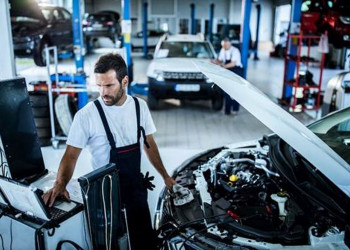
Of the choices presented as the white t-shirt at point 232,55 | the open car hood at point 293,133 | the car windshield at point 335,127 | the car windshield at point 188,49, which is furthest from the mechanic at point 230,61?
the open car hood at point 293,133

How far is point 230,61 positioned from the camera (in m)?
7.58

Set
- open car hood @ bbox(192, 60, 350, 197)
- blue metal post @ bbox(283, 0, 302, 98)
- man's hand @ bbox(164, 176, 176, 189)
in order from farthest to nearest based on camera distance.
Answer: blue metal post @ bbox(283, 0, 302, 98) < man's hand @ bbox(164, 176, 176, 189) < open car hood @ bbox(192, 60, 350, 197)

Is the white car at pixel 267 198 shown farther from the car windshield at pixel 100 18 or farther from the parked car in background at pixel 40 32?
the car windshield at pixel 100 18

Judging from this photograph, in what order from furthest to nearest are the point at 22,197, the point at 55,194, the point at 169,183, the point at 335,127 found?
the point at 335,127 → the point at 169,183 → the point at 55,194 → the point at 22,197

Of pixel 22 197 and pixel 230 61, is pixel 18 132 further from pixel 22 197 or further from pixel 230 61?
pixel 230 61

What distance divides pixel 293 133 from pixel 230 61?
5.93 m

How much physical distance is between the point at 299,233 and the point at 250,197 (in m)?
0.45

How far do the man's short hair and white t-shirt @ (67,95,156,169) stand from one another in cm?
18

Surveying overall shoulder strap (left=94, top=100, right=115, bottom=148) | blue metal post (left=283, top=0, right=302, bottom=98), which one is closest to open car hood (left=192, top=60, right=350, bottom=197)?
overall shoulder strap (left=94, top=100, right=115, bottom=148)

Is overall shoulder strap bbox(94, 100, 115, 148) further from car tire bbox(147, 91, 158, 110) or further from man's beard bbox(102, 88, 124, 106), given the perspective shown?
car tire bbox(147, 91, 158, 110)

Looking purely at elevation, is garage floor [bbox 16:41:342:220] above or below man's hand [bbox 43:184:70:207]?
below

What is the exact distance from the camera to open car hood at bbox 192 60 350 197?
1775 mm

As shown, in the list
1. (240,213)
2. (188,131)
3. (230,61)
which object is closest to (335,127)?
(240,213)

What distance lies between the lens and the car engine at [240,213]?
195cm
